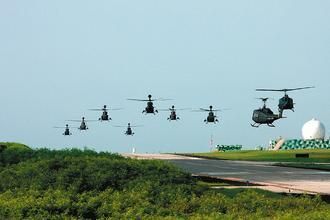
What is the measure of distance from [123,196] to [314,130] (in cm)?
7988

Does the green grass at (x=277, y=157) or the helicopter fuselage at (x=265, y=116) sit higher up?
the helicopter fuselage at (x=265, y=116)

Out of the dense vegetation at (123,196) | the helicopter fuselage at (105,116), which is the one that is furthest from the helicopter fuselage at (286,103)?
the dense vegetation at (123,196)

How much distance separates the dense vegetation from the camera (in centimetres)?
1664

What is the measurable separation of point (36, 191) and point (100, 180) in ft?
7.47

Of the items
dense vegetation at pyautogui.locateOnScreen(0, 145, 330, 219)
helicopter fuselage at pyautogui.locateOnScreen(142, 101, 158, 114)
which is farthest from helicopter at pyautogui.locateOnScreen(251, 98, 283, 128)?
dense vegetation at pyautogui.locateOnScreen(0, 145, 330, 219)

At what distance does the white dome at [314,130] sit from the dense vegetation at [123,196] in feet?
243

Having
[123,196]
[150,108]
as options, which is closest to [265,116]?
[150,108]

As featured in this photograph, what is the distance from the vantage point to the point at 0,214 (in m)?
16.3

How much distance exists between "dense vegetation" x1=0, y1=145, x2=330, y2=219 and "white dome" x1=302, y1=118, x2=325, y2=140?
7395 centimetres

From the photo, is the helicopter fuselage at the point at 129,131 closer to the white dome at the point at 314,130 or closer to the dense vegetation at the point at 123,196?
the white dome at the point at 314,130

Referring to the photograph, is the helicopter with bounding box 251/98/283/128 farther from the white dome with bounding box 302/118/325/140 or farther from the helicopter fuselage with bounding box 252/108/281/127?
the white dome with bounding box 302/118/325/140

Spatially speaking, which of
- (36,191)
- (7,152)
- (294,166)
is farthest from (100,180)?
(294,166)

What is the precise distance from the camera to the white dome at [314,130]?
95775 mm

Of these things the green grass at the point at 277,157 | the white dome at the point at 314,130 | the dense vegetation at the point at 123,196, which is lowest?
the dense vegetation at the point at 123,196
